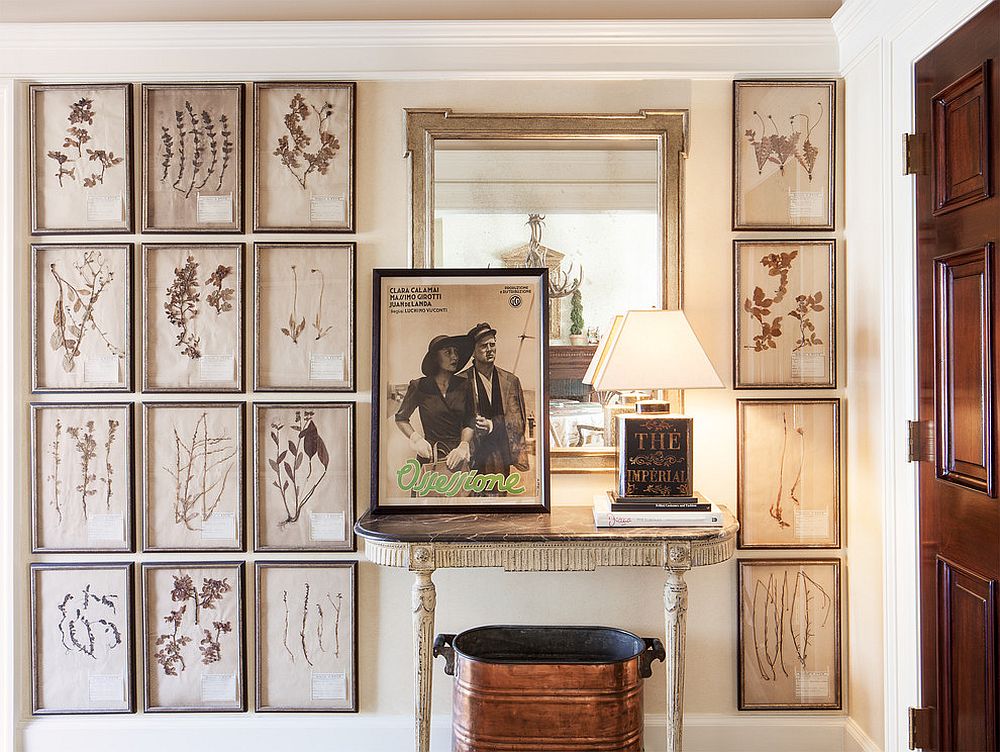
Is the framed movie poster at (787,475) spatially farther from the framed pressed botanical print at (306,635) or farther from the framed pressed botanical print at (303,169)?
the framed pressed botanical print at (303,169)

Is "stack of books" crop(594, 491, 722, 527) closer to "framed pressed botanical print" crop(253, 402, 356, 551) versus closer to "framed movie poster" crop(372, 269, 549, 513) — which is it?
"framed movie poster" crop(372, 269, 549, 513)

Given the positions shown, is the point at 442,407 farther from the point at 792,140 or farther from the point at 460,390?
the point at 792,140

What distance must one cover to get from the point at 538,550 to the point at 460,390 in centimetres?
61

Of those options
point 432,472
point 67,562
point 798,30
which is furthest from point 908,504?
point 67,562

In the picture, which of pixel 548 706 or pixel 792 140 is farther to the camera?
pixel 792 140

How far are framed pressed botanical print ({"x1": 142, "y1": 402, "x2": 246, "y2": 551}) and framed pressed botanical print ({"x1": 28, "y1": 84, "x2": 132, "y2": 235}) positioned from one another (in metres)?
0.68

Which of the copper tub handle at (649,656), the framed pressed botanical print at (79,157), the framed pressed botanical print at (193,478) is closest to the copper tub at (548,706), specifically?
the copper tub handle at (649,656)

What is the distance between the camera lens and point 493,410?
246 cm

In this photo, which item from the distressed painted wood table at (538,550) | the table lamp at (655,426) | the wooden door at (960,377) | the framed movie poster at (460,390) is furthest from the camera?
the framed movie poster at (460,390)

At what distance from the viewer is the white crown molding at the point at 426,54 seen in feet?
8.39

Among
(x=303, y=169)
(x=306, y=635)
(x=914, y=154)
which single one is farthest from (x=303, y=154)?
(x=914, y=154)

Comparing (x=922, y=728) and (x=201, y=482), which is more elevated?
(x=201, y=482)

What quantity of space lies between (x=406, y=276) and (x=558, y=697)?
54.2 inches

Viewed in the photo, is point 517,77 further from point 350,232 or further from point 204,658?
point 204,658
